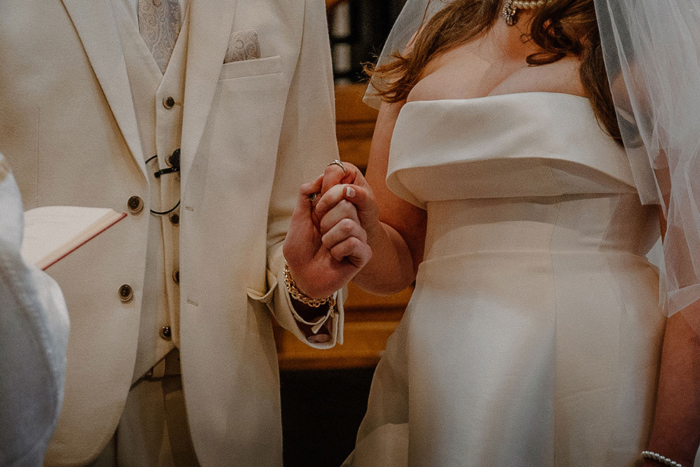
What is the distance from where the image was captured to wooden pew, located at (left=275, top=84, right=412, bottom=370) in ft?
6.88

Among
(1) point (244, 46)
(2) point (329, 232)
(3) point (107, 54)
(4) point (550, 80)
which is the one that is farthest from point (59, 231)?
(4) point (550, 80)

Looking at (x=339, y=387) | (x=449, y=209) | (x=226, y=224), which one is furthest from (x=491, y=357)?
(x=339, y=387)

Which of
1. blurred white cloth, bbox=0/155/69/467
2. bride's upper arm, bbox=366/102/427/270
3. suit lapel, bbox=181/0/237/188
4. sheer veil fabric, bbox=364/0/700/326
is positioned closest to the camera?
blurred white cloth, bbox=0/155/69/467

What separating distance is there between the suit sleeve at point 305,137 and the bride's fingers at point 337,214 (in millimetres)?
219

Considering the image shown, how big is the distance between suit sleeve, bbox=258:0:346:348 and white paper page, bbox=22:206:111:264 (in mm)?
542

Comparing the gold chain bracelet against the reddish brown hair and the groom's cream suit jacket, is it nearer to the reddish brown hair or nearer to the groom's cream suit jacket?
the groom's cream suit jacket

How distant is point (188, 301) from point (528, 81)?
27.1 inches

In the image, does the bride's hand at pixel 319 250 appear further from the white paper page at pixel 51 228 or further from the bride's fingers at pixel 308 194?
the white paper page at pixel 51 228

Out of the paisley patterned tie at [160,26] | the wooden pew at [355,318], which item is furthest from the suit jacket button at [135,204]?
the wooden pew at [355,318]

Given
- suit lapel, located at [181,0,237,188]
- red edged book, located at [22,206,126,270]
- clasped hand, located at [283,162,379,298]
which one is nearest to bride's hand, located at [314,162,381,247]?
clasped hand, located at [283,162,379,298]

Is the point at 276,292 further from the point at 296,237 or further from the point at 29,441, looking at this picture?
the point at 29,441

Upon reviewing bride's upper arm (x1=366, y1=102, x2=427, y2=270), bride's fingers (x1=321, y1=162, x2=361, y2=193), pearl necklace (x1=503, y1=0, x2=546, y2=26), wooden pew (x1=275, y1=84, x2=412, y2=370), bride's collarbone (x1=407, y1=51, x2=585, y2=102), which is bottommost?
wooden pew (x1=275, y1=84, x2=412, y2=370)

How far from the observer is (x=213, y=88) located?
1073 millimetres

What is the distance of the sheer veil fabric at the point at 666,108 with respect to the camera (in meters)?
0.84
